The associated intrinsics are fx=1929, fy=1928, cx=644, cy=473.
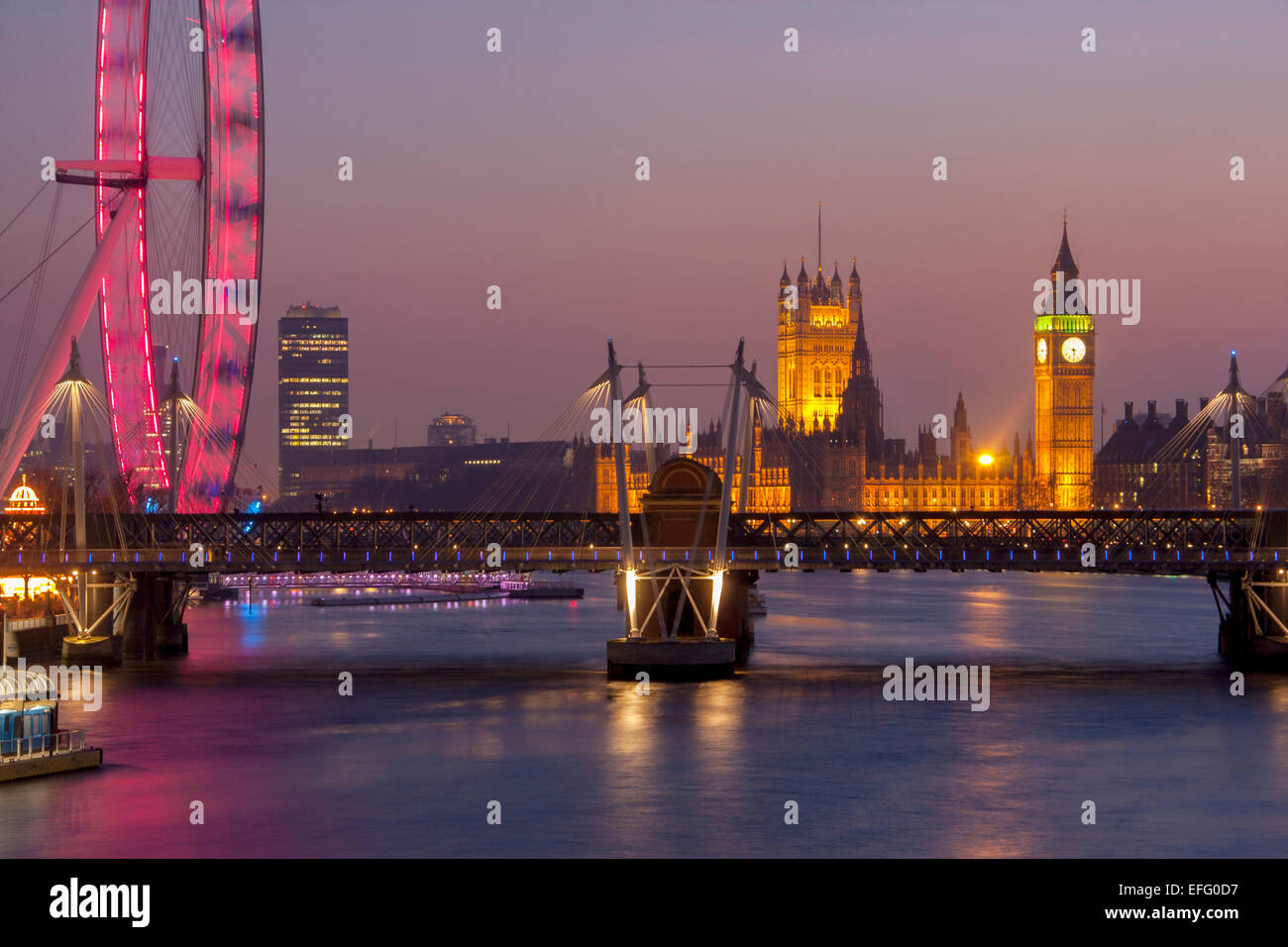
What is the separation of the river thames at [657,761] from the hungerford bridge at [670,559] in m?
2.20

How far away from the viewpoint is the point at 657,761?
159 ft

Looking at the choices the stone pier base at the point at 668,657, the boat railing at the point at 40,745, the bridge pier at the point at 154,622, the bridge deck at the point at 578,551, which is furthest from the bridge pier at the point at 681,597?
the boat railing at the point at 40,745

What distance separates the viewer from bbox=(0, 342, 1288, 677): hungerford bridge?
68562 mm

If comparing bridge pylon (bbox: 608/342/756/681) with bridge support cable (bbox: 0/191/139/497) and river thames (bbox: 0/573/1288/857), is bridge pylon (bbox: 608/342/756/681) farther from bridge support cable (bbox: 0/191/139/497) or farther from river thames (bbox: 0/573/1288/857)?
bridge support cable (bbox: 0/191/139/497)

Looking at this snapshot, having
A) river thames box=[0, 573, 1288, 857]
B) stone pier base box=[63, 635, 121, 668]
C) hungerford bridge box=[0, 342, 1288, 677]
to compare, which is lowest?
river thames box=[0, 573, 1288, 857]

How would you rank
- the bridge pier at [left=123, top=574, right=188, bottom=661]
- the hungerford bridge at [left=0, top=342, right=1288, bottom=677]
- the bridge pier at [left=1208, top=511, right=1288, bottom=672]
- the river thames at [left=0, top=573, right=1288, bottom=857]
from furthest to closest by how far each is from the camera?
the bridge pier at [left=123, top=574, right=188, bottom=661], the bridge pier at [left=1208, top=511, right=1288, bottom=672], the hungerford bridge at [left=0, top=342, right=1288, bottom=677], the river thames at [left=0, top=573, right=1288, bottom=857]

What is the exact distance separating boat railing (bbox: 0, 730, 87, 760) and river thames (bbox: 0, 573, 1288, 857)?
91cm

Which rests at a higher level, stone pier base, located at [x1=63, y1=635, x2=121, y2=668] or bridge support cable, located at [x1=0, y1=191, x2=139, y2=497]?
bridge support cable, located at [x1=0, y1=191, x2=139, y2=497]

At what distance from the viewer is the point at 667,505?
243 ft

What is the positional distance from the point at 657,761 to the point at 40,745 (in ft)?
48.9

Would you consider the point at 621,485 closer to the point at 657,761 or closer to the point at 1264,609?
the point at 657,761

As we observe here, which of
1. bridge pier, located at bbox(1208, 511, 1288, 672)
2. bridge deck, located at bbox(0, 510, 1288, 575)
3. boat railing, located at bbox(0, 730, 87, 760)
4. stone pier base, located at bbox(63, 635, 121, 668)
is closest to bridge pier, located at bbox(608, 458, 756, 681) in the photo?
bridge deck, located at bbox(0, 510, 1288, 575)

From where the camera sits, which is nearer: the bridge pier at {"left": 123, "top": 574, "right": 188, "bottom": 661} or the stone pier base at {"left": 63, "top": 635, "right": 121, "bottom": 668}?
the stone pier base at {"left": 63, "top": 635, "right": 121, "bottom": 668}
